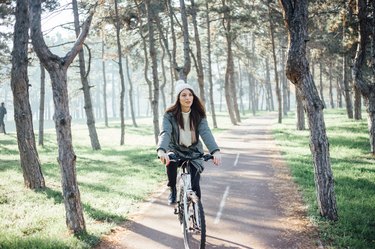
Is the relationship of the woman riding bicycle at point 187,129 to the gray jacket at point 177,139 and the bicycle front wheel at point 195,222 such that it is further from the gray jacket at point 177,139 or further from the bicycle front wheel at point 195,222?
the bicycle front wheel at point 195,222

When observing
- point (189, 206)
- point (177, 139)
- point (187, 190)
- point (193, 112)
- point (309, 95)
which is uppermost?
point (309, 95)

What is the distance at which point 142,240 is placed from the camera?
647cm

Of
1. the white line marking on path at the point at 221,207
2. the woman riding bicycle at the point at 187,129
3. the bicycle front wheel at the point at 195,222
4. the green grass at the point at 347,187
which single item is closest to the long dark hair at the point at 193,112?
the woman riding bicycle at the point at 187,129

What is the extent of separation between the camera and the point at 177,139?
235 inches

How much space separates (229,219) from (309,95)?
9.99 feet

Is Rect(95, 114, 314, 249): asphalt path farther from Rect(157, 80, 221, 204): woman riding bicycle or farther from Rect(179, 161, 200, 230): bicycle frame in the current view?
Rect(157, 80, 221, 204): woman riding bicycle

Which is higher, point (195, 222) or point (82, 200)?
point (195, 222)

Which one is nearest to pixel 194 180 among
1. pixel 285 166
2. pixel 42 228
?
pixel 42 228

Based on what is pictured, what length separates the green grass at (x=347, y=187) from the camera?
6223 millimetres

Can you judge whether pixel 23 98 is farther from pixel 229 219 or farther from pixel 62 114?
pixel 229 219

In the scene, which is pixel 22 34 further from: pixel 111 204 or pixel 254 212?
pixel 254 212

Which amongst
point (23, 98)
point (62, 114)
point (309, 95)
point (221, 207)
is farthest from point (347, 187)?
point (23, 98)

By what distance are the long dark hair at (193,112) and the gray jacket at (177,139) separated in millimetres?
65

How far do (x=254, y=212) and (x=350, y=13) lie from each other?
46.1 ft
